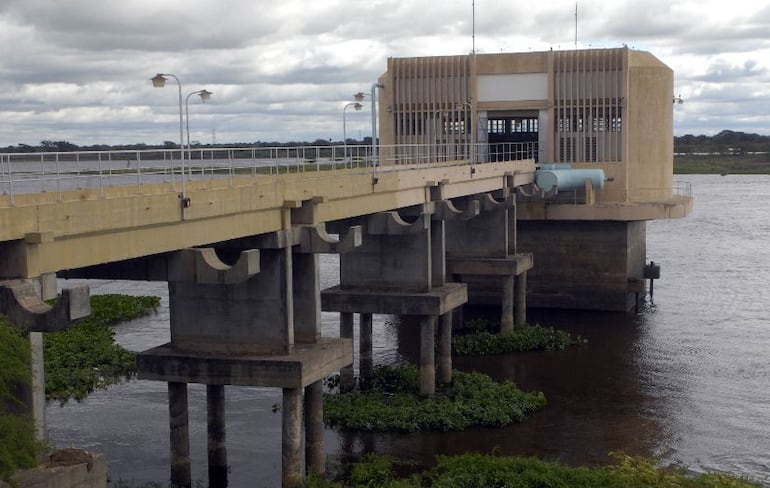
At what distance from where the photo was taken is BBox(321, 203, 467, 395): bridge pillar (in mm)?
35844

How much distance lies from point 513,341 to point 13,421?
31667mm

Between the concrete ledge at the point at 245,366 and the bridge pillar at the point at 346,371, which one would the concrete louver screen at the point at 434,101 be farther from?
the concrete ledge at the point at 245,366

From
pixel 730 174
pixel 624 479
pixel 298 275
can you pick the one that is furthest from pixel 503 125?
pixel 730 174

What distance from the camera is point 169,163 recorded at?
26.4 meters

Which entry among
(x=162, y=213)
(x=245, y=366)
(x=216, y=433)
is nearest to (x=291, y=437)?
(x=245, y=366)

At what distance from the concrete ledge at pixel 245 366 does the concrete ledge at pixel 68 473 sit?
25.8ft

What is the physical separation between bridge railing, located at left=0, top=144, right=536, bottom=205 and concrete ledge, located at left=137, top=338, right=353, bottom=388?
4.21 metres

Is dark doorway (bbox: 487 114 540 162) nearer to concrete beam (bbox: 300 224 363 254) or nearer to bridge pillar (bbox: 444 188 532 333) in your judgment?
bridge pillar (bbox: 444 188 532 333)

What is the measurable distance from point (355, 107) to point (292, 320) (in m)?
14.3

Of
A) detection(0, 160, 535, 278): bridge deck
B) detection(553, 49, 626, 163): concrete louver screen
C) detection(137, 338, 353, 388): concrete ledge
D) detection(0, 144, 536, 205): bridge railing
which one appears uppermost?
detection(553, 49, 626, 163): concrete louver screen

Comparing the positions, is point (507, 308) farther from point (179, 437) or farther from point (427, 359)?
point (179, 437)

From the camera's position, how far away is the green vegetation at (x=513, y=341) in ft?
147

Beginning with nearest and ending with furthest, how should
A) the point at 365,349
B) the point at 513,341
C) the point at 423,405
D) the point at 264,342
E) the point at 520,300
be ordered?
1. the point at 264,342
2. the point at 423,405
3. the point at 365,349
4. the point at 513,341
5. the point at 520,300

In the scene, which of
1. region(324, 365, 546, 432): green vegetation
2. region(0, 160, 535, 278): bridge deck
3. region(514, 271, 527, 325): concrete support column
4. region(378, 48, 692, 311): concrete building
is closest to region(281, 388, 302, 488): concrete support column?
region(0, 160, 535, 278): bridge deck
